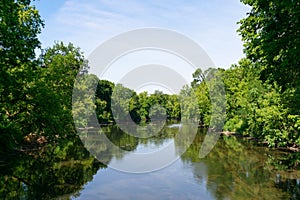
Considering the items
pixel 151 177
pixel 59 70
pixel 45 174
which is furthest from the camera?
pixel 59 70

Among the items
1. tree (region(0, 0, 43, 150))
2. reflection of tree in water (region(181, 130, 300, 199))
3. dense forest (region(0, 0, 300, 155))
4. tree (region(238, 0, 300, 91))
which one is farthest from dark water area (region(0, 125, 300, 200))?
tree (region(238, 0, 300, 91))

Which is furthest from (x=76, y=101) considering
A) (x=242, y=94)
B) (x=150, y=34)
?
(x=242, y=94)

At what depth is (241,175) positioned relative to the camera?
79.0 ft

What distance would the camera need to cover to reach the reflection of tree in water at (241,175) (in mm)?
19062

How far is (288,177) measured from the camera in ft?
74.4

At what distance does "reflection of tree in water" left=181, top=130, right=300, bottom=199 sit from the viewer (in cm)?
1906

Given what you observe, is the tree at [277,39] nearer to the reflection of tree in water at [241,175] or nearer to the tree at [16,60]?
the reflection of tree in water at [241,175]

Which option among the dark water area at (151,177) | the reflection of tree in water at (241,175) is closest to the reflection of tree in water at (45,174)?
the dark water area at (151,177)

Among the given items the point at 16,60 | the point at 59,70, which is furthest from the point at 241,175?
the point at 59,70

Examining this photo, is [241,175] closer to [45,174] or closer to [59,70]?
[45,174]

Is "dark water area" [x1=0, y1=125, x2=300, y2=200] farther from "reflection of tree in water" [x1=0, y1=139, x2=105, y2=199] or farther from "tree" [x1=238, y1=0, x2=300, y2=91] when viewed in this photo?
"tree" [x1=238, y1=0, x2=300, y2=91]

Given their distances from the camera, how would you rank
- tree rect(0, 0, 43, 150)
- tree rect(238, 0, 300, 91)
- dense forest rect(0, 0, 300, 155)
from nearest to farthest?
tree rect(238, 0, 300, 91), dense forest rect(0, 0, 300, 155), tree rect(0, 0, 43, 150)

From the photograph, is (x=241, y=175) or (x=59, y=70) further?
(x=59, y=70)

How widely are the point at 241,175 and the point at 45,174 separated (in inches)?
615
